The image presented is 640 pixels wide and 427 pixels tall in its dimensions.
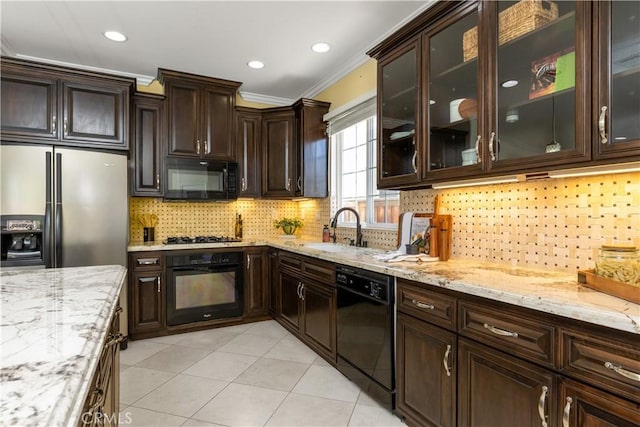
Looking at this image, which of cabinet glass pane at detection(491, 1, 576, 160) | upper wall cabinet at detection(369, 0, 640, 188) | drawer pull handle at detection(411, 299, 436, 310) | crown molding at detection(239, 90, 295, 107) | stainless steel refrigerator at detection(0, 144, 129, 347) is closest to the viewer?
upper wall cabinet at detection(369, 0, 640, 188)

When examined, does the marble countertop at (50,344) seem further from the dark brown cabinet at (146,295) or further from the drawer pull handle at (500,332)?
the dark brown cabinet at (146,295)

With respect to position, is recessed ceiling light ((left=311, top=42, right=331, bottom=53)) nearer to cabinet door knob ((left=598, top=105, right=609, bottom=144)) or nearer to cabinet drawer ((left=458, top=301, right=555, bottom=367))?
cabinet door knob ((left=598, top=105, right=609, bottom=144))

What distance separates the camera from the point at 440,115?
2.07 metres

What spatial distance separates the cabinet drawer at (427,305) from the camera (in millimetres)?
1642

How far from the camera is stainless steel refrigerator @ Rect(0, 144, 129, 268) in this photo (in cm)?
277

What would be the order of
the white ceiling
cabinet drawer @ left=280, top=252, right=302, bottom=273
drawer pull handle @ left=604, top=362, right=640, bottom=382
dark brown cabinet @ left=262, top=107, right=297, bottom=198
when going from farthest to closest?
dark brown cabinet @ left=262, top=107, right=297, bottom=198 → cabinet drawer @ left=280, top=252, right=302, bottom=273 → the white ceiling → drawer pull handle @ left=604, top=362, right=640, bottom=382

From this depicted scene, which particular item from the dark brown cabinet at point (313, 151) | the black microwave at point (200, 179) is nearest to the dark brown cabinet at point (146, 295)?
the black microwave at point (200, 179)

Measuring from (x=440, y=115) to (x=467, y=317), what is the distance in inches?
46.7

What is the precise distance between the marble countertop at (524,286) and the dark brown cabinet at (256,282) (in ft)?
5.38

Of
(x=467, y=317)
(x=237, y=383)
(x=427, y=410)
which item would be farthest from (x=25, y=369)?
(x=237, y=383)

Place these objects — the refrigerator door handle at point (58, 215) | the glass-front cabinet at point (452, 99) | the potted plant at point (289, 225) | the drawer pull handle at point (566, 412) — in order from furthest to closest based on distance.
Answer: the potted plant at point (289, 225) → the refrigerator door handle at point (58, 215) → the glass-front cabinet at point (452, 99) → the drawer pull handle at point (566, 412)

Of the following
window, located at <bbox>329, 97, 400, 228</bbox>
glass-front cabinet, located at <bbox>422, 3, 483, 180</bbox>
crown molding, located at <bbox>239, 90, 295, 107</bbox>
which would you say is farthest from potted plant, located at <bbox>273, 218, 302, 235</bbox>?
glass-front cabinet, located at <bbox>422, 3, 483, 180</bbox>

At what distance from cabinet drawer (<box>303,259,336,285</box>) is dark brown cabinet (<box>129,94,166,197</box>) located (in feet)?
6.06

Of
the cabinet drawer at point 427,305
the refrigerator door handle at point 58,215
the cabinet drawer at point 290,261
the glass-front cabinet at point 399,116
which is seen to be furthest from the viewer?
the cabinet drawer at point 290,261
